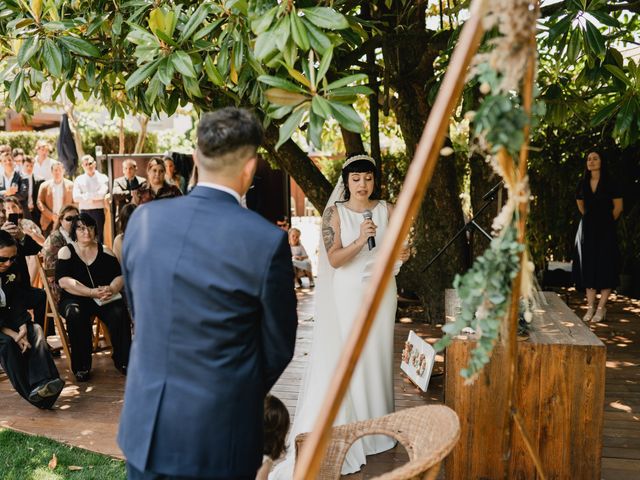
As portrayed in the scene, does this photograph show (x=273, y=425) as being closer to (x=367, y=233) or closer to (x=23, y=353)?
(x=367, y=233)

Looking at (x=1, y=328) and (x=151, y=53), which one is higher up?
(x=151, y=53)

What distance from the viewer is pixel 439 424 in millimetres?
2062

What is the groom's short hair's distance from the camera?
1.69m

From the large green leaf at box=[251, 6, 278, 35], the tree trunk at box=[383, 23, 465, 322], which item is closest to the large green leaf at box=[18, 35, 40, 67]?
the large green leaf at box=[251, 6, 278, 35]

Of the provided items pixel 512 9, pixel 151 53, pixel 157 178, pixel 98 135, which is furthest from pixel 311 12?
pixel 98 135

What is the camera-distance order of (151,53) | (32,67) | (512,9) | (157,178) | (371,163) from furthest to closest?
(157,178)
(371,163)
(32,67)
(151,53)
(512,9)

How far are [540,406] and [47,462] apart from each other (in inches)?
108

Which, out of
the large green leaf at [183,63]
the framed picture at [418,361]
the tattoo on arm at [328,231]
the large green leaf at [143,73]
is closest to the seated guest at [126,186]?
the framed picture at [418,361]

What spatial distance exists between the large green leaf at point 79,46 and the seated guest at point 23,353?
207 centimetres

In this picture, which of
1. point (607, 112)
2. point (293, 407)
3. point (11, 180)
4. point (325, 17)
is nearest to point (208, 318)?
point (325, 17)

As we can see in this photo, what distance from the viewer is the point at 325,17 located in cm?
230

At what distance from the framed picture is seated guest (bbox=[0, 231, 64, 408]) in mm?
2540

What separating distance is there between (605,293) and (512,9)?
578 cm

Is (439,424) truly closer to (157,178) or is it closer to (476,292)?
(476,292)
